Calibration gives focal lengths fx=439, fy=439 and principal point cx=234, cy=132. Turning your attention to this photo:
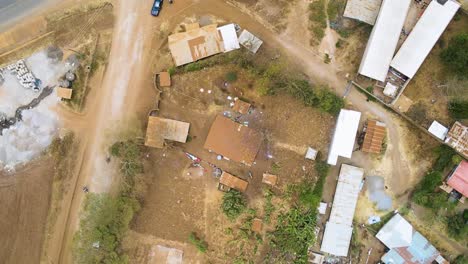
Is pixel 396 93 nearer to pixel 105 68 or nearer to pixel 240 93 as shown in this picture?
pixel 240 93

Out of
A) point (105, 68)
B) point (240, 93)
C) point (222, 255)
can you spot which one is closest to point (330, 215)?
point (222, 255)

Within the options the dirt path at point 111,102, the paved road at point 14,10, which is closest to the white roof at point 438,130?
the dirt path at point 111,102

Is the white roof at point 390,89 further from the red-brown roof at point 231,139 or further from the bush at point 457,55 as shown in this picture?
the red-brown roof at point 231,139

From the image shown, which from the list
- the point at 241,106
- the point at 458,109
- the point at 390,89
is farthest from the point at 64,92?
the point at 458,109

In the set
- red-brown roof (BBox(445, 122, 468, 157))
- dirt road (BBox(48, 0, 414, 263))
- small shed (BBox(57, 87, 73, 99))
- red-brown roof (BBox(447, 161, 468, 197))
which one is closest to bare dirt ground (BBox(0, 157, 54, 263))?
dirt road (BBox(48, 0, 414, 263))

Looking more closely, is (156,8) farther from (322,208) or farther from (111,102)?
(322,208)

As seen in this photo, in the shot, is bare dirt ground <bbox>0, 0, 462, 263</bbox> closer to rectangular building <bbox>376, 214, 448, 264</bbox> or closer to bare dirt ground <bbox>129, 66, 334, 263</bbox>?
bare dirt ground <bbox>129, 66, 334, 263</bbox>

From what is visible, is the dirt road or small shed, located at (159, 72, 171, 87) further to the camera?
the dirt road
